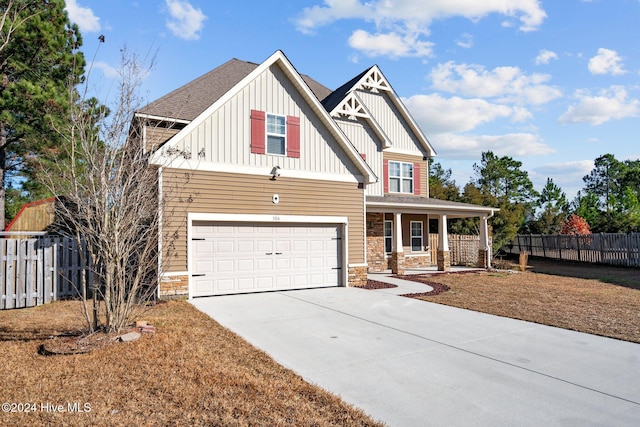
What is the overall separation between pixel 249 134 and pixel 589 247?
22.6 meters

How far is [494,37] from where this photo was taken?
12.5m

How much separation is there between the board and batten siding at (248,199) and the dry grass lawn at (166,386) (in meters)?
3.35

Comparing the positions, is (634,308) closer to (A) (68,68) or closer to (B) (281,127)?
(B) (281,127)

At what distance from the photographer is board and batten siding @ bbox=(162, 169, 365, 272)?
10367 millimetres

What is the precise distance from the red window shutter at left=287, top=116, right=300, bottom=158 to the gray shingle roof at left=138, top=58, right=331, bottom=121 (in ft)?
7.43

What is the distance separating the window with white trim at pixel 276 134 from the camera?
473 inches

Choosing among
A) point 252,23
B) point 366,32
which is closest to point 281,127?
point 252,23

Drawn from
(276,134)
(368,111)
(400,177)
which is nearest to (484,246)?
(400,177)

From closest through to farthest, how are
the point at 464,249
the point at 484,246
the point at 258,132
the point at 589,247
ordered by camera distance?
the point at 258,132 < the point at 484,246 < the point at 464,249 < the point at 589,247

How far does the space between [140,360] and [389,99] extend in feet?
55.6

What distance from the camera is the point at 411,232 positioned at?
19969mm

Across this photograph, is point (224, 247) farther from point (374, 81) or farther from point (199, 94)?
point (374, 81)

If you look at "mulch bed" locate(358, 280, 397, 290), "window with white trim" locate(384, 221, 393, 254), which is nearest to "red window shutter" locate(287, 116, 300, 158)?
"mulch bed" locate(358, 280, 397, 290)

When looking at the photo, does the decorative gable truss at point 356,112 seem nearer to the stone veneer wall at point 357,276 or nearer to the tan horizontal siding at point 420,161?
the tan horizontal siding at point 420,161
